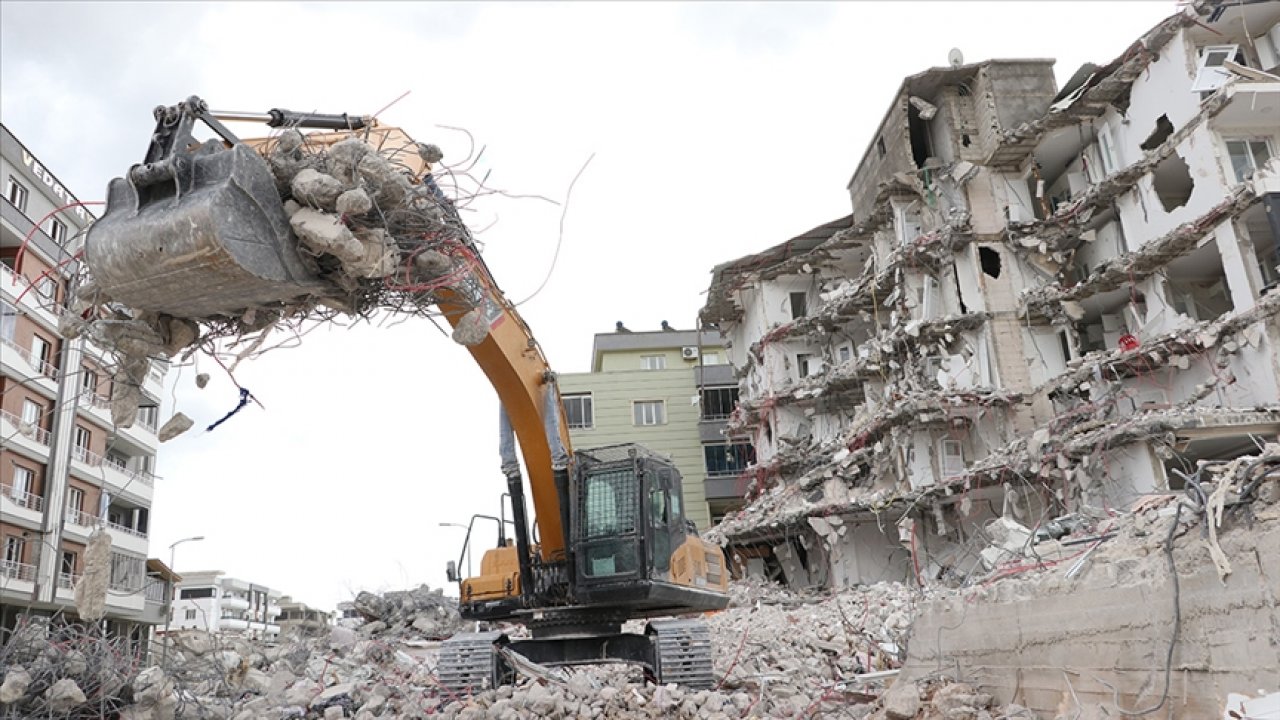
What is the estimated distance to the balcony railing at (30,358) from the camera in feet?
112

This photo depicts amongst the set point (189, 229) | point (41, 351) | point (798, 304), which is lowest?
point (189, 229)

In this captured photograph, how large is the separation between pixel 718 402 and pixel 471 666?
38128mm

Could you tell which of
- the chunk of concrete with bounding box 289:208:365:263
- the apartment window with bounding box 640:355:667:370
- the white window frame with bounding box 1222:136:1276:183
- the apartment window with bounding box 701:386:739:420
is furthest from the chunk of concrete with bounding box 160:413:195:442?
the apartment window with bounding box 640:355:667:370

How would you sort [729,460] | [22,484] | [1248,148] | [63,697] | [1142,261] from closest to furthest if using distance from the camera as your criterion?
[63,697]
[1248,148]
[1142,261]
[22,484]
[729,460]

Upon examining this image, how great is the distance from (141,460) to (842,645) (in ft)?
144

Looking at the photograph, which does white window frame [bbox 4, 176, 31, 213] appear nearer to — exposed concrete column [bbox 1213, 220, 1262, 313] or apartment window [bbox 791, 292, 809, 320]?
apartment window [bbox 791, 292, 809, 320]

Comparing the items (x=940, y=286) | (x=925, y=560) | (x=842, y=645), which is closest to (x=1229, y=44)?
(x=940, y=286)

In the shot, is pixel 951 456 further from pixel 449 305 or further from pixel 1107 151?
pixel 449 305

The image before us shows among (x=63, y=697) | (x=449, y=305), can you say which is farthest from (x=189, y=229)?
(x=63, y=697)

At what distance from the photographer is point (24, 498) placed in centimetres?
3528

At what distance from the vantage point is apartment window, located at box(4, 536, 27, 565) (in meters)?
34.2

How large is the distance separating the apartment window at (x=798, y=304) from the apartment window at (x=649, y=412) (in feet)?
34.0

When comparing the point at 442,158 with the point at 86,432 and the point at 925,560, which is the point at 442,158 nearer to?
the point at 925,560

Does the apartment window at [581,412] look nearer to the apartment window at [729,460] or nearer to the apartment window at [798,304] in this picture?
the apartment window at [729,460]
